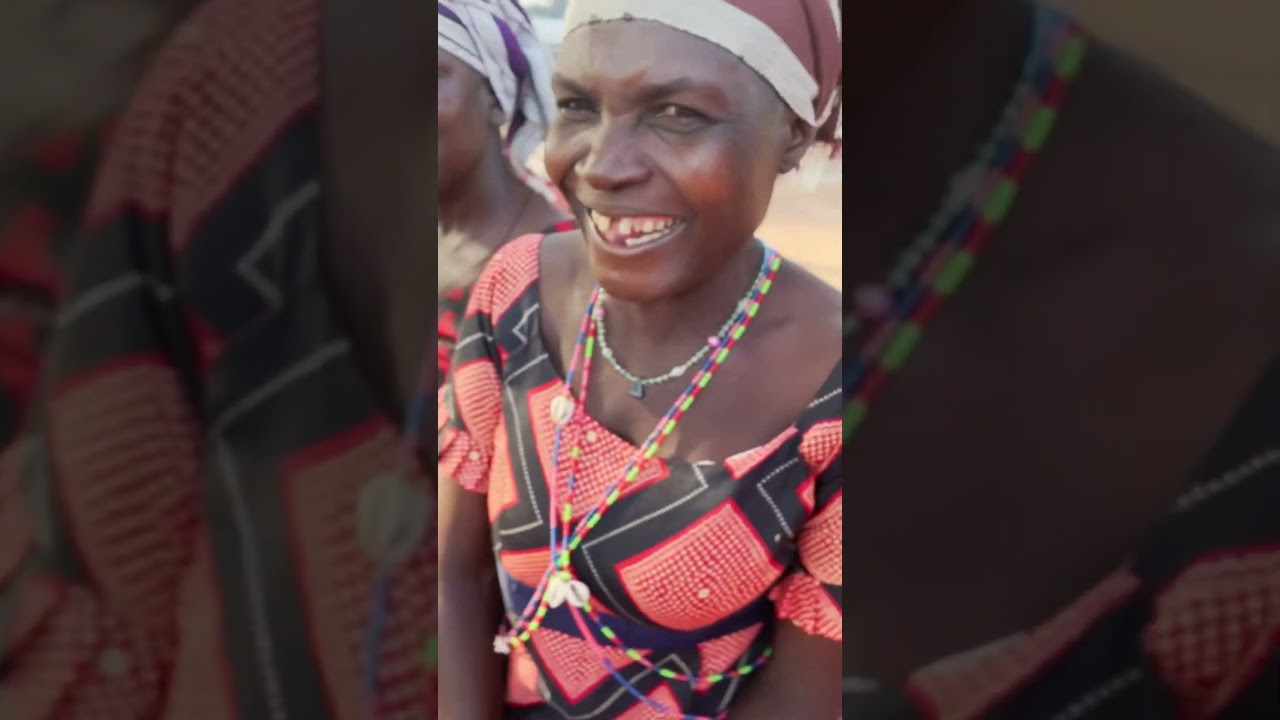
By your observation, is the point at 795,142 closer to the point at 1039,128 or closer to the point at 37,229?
the point at 1039,128

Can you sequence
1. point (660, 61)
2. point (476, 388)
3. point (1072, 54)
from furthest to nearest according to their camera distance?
point (476, 388) → point (660, 61) → point (1072, 54)

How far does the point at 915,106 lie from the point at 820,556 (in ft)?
1.08

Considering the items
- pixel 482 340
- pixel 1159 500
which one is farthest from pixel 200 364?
pixel 1159 500

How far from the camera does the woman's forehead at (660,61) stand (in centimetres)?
57

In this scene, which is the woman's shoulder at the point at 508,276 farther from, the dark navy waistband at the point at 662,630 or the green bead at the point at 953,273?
the green bead at the point at 953,273

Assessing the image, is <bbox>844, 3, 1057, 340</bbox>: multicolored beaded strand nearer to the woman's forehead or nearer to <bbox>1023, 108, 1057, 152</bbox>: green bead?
<bbox>1023, 108, 1057, 152</bbox>: green bead

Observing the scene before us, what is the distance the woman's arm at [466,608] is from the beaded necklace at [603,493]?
6cm

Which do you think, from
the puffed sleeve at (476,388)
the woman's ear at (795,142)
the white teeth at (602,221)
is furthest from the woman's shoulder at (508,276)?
the woman's ear at (795,142)

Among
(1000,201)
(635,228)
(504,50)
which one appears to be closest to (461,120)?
(504,50)

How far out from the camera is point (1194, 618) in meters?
0.44

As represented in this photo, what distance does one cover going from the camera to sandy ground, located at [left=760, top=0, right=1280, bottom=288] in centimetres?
41

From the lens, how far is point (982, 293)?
44 cm

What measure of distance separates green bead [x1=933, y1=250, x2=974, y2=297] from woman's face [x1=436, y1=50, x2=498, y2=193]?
378 mm

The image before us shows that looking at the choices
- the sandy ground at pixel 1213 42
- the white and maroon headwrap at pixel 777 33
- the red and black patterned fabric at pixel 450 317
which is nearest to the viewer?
the sandy ground at pixel 1213 42
